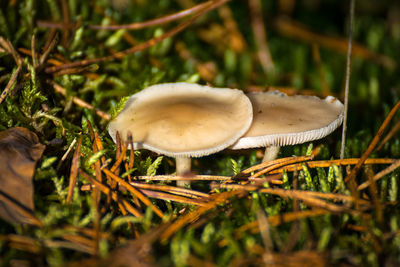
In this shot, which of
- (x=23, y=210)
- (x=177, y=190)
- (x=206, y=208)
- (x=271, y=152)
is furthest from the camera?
(x=271, y=152)

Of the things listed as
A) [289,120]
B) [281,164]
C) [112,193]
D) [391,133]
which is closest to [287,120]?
[289,120]

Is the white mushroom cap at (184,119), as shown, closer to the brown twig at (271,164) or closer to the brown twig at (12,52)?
the brown twig at (271,164)

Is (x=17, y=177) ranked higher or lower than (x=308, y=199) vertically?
higher

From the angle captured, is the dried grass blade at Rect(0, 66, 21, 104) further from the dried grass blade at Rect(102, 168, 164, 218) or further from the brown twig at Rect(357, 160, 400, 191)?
the brown twig at Rect(357, 160, 400, 191)

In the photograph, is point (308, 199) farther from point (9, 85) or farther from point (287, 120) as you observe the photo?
point (9, 85)

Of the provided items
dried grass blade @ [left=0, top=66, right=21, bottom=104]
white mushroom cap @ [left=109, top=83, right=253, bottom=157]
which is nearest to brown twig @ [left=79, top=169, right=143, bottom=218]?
white mushroom cap @ [left=109, top=83, right=253, bottom=157]

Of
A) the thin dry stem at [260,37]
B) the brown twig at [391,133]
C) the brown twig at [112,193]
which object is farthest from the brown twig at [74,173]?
the thin dry stem at [260,37]

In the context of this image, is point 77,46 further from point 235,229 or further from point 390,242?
point 390,242
